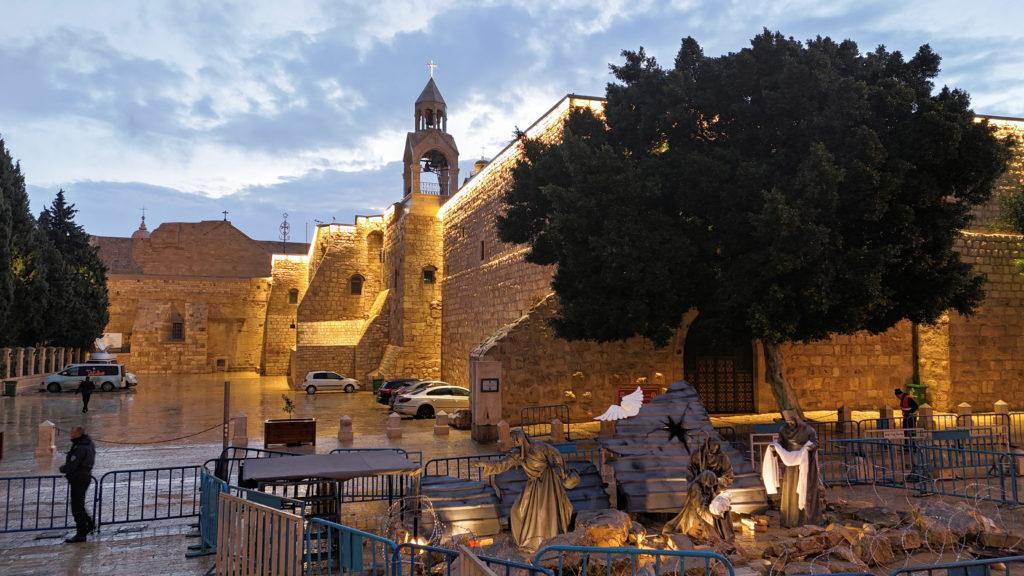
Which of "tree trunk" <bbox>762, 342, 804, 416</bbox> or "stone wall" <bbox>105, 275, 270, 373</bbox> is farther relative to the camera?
"stone wall" <bbox>105, 275, 270, 373</bbox>

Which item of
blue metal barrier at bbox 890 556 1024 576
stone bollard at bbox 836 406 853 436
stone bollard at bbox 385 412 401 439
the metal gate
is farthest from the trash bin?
blue metal barrier at bbox 890 556 1024 576

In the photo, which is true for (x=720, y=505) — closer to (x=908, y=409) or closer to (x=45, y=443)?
(x=908, y=409)

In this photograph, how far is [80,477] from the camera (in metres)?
7.58

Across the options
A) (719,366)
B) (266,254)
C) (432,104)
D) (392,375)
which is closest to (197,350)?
(266,254)

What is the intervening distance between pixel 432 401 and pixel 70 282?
23147 millimetres

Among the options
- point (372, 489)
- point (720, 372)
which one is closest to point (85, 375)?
point (372, 489)

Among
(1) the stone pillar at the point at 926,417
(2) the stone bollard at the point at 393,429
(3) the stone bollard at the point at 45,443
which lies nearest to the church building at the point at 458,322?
(2) the stone bollard at the point at 393,429

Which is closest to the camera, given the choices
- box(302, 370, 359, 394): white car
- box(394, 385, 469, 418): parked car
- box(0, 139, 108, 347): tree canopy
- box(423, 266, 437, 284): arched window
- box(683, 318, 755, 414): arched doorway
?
box(683, 318, 755, 414): arched doorway

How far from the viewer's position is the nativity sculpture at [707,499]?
6.99 m

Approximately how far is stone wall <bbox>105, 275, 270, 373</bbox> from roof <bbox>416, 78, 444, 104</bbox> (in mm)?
21419

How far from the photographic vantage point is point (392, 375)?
91.0 feet

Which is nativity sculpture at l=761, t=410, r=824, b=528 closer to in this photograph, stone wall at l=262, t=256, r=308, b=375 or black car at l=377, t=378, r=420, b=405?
black car at l=377, t=378, r=420, b=405

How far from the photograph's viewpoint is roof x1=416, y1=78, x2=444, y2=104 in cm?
3173

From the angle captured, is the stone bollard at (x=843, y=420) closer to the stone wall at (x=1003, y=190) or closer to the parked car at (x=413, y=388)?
the stone wall at (x=1003, y=190)
